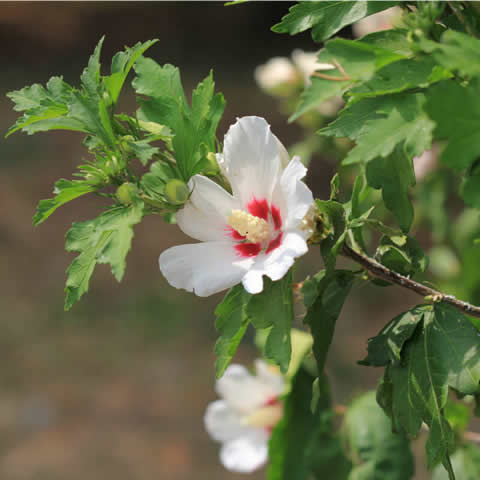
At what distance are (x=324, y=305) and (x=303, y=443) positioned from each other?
337 mm

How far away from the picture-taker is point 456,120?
460 millimetres

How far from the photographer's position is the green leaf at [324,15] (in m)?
0.59

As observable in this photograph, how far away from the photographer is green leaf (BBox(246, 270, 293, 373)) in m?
0.57

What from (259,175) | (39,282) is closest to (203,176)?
(259,175)

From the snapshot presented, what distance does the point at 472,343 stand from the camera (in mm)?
597

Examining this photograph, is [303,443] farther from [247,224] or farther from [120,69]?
[120,69]

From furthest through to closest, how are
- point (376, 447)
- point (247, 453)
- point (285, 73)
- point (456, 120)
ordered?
point (285, 73), point (247, 453), point (376, 447), point (456, 120)

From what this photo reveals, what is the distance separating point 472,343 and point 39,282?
2.80 metres

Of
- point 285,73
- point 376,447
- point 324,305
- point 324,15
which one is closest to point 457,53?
point 324,15

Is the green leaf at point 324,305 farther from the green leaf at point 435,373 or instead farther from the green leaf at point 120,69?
the green leaf at point 120,69

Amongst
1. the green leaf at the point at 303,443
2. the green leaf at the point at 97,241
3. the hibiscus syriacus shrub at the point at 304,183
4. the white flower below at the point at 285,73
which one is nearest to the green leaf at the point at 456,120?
the hibiscus syriacus shrub at the point at 304,183

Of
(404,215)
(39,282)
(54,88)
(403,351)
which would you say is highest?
(54,88)

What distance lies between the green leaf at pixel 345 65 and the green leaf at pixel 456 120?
63 millimetres

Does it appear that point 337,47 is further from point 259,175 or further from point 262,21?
point 262,21
